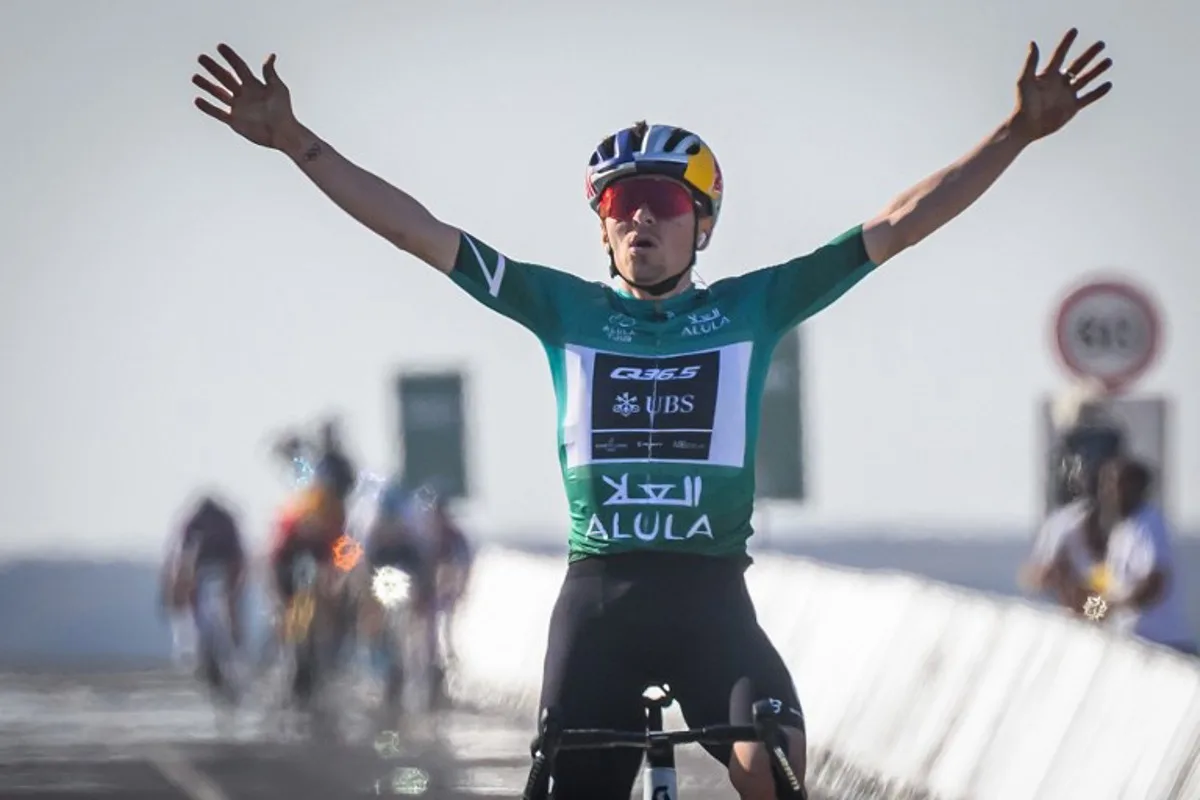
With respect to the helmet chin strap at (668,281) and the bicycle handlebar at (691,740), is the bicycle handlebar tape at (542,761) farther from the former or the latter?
the helmet chin strap at (668,281)

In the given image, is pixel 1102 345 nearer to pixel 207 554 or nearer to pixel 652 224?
pixel 652 224

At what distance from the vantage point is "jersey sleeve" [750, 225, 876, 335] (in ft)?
29.8

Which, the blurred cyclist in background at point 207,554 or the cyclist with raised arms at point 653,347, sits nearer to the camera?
the cyclist with raised arms at point 653,347

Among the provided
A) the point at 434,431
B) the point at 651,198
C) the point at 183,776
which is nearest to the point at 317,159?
the point at 651,198

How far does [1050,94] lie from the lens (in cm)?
916

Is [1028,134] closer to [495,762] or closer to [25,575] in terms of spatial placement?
[495,762]

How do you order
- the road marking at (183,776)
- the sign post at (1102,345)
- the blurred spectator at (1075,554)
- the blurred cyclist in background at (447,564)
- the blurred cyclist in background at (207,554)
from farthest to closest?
the blurred cyclist in background at (207,554), the blurred cyclist in background at (447,564), the sign post at (1102,345), the blurred spectator at (1075,554), the road marking at (183,776)

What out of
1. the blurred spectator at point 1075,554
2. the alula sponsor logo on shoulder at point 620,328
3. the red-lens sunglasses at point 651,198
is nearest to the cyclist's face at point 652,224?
the red-lens sunglasses at point 651,198

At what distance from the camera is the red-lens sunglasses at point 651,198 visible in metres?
9.05

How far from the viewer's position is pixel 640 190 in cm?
907

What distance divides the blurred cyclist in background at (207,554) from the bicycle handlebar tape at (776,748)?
22029mm

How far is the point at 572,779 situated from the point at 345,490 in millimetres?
18499

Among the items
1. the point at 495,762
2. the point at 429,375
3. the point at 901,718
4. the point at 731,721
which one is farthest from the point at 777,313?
the point at 429,375

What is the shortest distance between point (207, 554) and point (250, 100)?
2182cm
